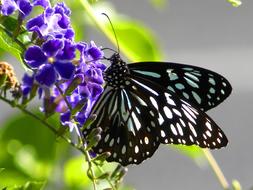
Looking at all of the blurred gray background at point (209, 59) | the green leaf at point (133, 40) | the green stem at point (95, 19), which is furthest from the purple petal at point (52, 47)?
the blurred gray background at point (209, 59)

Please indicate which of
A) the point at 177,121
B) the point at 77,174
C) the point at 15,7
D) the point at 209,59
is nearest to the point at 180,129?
the point at 177,121

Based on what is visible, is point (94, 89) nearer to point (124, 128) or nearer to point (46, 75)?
point (46, 75)

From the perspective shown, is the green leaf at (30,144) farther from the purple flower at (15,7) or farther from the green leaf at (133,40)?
the purple flower at (15,7)

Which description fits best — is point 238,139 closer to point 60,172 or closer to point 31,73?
point 60,172

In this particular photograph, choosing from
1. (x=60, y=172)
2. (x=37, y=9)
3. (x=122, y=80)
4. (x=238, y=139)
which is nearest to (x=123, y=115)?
(x=122, y=80)

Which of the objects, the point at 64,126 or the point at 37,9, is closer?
the point at 64,126

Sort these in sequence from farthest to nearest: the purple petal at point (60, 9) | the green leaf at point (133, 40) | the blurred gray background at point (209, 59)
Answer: the blurred gray background at point (209, 59) → the green leaf at point (133, 40) → the purple petal at point (60, 9)

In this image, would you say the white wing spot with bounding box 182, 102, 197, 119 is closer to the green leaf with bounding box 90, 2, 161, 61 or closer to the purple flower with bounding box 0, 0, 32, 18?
the green leaf with bounding box 90, 2, 161, 61
